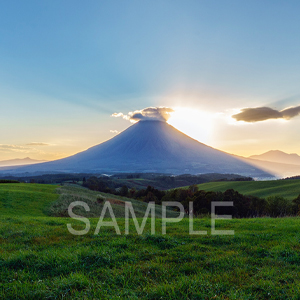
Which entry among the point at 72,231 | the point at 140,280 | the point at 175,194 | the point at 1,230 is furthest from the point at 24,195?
the point at 175,194

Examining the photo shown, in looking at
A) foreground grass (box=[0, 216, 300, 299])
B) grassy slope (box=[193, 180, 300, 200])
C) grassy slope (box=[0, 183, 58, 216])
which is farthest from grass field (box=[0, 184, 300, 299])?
grassy slope (box=[193, 180, 300, 200])

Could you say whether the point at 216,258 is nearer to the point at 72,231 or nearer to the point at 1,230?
the point at 72,231

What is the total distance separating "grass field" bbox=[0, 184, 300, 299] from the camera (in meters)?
3.77

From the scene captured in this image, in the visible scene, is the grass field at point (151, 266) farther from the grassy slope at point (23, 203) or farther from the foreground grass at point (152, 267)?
the grassy slope at point (23, 203)

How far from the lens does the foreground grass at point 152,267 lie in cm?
377

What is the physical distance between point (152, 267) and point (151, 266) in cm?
3

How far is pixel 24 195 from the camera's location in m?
23.8

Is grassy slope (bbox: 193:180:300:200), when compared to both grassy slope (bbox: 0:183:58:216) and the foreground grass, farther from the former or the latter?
the foreground grass

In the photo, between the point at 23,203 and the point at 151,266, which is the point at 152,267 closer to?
the point at 151,266

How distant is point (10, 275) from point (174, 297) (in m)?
3.38

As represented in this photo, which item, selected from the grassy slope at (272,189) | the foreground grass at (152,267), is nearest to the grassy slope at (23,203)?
the foreground grass at (152,267)

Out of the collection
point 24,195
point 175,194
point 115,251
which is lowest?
point 175,194

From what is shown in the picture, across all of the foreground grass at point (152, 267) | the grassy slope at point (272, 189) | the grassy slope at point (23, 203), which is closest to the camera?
the foreground grass at point (152, 267)

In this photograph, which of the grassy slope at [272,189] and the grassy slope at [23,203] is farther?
the grassy slope at [272,189]
